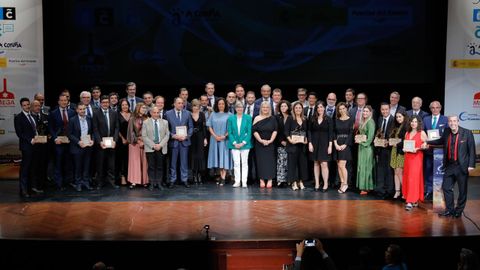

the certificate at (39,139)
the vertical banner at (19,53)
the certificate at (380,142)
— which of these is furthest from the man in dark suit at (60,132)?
the certificate at (380,142)

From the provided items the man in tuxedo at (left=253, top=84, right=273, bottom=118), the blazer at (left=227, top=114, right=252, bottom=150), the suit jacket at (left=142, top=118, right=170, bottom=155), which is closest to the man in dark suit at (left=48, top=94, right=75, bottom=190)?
the suit jacket at (left=142, top=118, right=170, bottom=155)

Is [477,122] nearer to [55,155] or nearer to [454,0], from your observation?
[454,0]

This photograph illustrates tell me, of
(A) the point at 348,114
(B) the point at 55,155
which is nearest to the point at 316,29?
(A) the point at 348,114

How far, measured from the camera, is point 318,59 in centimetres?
1034

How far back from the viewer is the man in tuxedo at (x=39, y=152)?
8.48 metres

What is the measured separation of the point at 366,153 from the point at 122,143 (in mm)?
3745

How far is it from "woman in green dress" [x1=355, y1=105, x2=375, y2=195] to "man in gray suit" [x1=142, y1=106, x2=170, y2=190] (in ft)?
9.43

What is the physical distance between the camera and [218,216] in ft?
23.5

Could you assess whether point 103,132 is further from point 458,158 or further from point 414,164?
point 458,158

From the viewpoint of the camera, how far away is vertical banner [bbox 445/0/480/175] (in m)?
9.98

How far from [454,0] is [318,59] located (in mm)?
2518

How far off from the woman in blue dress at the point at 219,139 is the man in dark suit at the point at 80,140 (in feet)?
6.10

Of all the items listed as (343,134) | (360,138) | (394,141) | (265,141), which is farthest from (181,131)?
(394,141)

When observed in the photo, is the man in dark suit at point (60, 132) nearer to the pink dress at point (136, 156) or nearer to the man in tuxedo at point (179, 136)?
the pink dress at point (136, 156)
